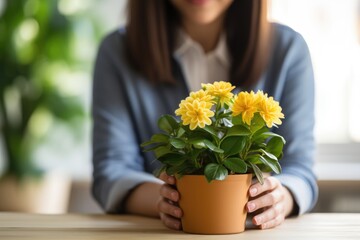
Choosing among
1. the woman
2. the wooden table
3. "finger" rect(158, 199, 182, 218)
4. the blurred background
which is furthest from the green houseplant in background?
"finger" rect(158, 199, 182, 218)

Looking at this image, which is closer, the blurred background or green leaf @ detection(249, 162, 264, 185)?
green leaf @ detection(249, 162, 264, 185)

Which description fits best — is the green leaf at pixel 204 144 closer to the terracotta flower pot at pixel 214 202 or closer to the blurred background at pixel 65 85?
the terracotta flower pot at pixel 214 202

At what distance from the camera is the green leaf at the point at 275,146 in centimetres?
109

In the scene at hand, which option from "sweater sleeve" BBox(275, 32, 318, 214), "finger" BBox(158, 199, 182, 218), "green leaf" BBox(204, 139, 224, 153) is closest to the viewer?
"green leaf" BBox(204, 139, 224, 153)

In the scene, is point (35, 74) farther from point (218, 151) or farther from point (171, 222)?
Result: point (218, 151)

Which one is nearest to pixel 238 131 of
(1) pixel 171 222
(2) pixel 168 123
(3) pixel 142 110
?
(2) pixel 168 123

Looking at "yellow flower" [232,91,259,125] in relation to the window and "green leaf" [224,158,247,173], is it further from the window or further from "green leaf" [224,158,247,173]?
the window

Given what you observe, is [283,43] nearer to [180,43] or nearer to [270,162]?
[180,43]

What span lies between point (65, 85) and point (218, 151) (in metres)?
2.11

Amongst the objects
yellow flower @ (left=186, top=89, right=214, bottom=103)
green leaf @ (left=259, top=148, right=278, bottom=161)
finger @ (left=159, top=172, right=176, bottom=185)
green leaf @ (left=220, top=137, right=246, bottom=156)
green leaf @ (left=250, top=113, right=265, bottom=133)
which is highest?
yellow flower @ (left=186, top=89, right=214, bottom=103)

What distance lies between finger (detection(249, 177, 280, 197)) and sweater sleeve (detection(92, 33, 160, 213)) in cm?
35

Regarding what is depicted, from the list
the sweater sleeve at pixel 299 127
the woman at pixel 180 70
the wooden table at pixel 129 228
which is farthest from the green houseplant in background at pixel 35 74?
the wooden table at pixel 129 228

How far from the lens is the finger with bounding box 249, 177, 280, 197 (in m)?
1.11

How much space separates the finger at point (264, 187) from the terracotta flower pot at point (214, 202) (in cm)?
1
